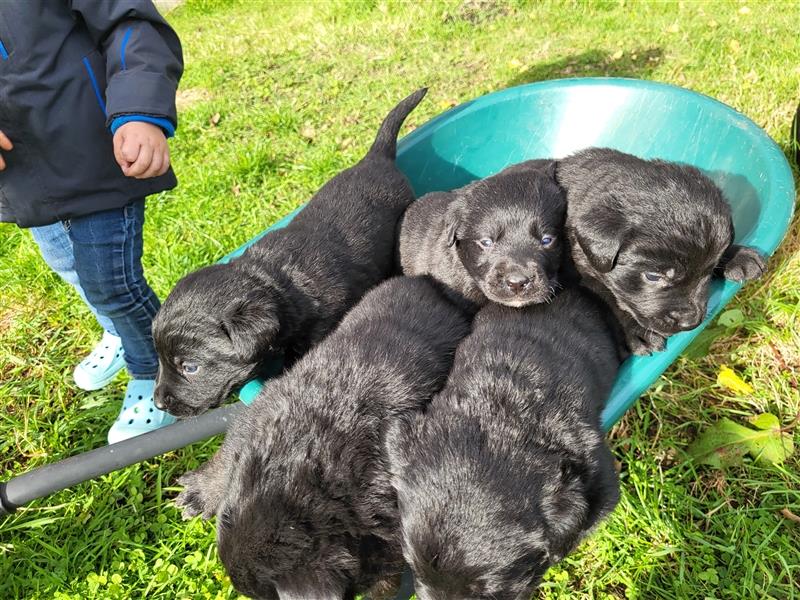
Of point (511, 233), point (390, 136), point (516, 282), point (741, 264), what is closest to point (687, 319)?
point (741, 264)

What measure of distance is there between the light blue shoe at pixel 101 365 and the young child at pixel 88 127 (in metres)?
0.59

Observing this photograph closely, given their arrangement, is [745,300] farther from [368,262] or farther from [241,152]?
[241,152]

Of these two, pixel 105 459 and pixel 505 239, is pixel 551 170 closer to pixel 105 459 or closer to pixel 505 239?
pixel 505 239

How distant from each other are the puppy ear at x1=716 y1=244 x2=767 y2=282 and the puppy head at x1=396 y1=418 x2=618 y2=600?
48.1 inches

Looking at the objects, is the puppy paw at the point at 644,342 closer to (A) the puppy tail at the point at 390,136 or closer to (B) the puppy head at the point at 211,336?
(B) the puppy head at the point at 211,336

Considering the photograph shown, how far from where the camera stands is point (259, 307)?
104 inches

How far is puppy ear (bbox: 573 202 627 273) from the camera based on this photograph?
2457mm

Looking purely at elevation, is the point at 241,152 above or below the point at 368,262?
below

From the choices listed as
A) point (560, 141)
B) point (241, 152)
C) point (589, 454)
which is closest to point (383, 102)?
point (241, 152)

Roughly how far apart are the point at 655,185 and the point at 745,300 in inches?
56.6

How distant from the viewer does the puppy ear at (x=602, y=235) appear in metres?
2.46

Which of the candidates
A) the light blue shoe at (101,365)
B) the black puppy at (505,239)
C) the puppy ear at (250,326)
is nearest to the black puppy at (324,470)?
the puppy ear at (250,326)

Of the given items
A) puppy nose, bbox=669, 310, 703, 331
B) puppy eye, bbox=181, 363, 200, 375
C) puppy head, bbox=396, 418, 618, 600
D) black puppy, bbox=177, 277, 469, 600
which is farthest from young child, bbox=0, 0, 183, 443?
puppy nose, bbox=669, 310, 703, 331

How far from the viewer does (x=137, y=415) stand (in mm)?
3502
